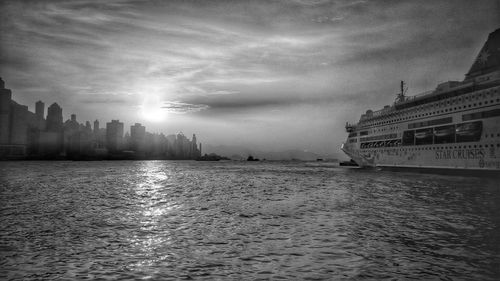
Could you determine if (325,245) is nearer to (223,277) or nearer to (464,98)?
(223,277)

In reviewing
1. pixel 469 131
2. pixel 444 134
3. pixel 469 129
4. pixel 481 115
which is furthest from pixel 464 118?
pixel 444 134

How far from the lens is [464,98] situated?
54219mm

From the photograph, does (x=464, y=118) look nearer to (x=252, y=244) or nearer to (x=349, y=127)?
(x=349, y=127)

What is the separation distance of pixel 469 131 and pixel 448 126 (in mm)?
5381

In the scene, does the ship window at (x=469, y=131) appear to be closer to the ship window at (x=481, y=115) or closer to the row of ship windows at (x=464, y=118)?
the ship window at (x=481, y=115)

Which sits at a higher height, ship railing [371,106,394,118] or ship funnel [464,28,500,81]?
ship funnel [464,28,500,81]

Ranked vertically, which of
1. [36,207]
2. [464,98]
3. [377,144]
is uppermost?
[464,98]

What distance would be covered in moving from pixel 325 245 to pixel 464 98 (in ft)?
194

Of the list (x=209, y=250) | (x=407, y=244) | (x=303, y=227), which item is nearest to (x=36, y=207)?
(x=209, y=250)

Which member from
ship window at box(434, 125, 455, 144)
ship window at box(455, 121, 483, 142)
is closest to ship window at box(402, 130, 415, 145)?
ship window at box(434, 125, 455, 144)

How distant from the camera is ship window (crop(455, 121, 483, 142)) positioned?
4972 cm

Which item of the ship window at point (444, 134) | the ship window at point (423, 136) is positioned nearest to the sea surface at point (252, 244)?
the ship window at point (444, 134)

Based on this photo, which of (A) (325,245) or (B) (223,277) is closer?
(B) (223,277)

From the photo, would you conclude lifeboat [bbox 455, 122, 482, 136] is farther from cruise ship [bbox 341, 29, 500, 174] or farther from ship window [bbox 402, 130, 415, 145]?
ship window [bbox 402, 130, 415, 145]
